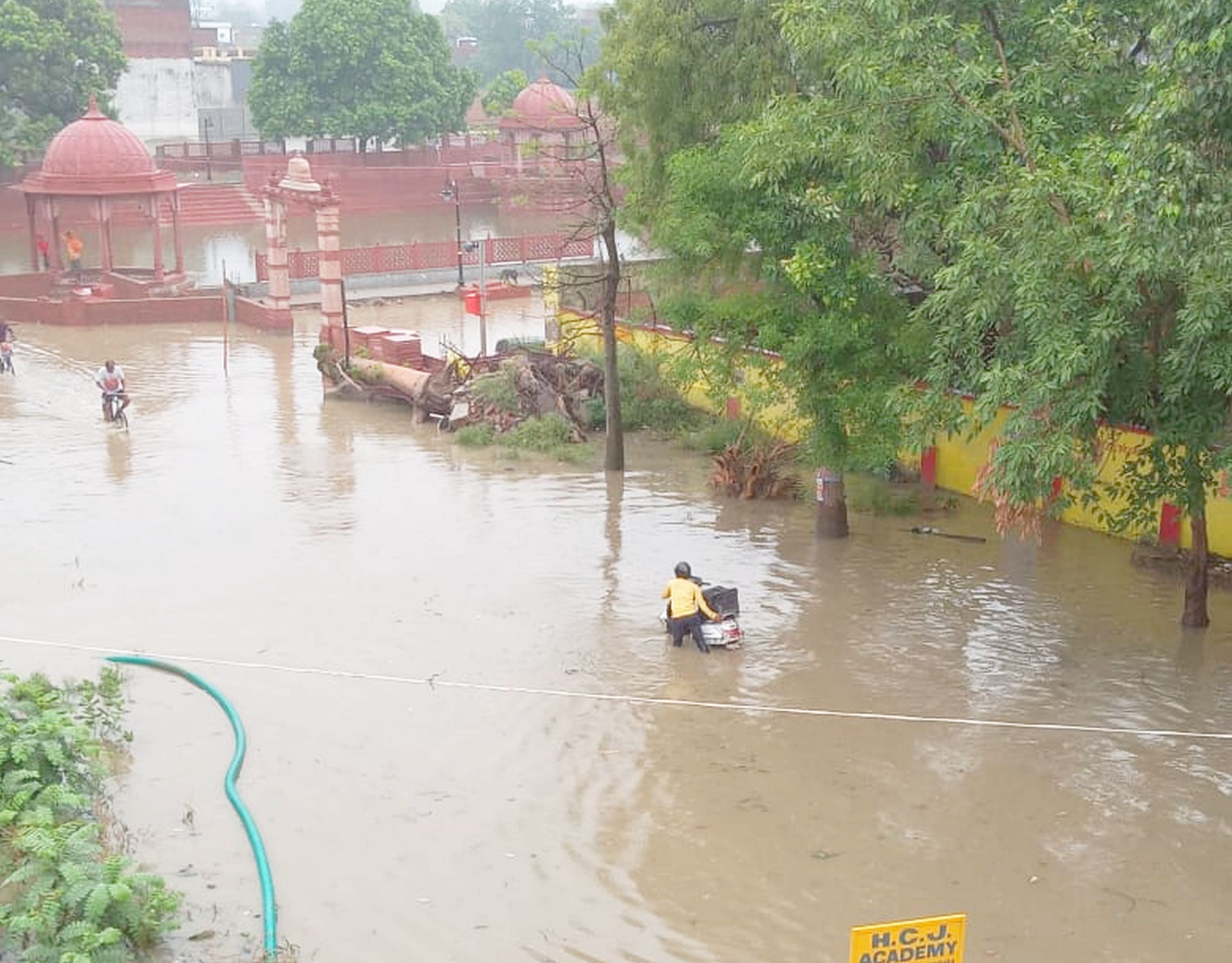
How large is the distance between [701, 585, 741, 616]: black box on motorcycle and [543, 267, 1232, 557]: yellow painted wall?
2.79 metres

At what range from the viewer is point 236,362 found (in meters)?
34.3

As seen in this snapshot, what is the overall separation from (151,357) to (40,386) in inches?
148

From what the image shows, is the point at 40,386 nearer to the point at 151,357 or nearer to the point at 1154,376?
the point at 151,357

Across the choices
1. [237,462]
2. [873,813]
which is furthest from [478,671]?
[237,462]

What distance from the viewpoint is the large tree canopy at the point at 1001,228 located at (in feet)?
39.2

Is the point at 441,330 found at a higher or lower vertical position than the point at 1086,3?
lower

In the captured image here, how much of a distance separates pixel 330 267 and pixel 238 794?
876 inches

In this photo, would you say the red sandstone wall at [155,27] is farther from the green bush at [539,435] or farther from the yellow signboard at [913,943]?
the yellow signboard at [913,943]

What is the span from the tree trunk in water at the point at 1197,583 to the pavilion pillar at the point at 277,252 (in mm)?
25737

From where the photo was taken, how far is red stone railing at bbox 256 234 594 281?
147 feet

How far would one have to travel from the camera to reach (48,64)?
59125mm

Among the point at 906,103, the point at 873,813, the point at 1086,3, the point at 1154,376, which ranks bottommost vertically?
the point at 873,813

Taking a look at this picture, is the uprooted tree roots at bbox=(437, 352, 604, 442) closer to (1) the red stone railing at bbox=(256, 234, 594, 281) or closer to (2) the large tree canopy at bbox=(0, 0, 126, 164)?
(1) the red stone railing at bbox=(256, 234, 594, 281)

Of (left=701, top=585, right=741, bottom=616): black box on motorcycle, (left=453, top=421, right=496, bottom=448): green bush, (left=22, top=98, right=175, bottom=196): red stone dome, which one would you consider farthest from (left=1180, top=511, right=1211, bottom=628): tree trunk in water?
(left=22, top=98, right=175, bottom=196): red stone dome
